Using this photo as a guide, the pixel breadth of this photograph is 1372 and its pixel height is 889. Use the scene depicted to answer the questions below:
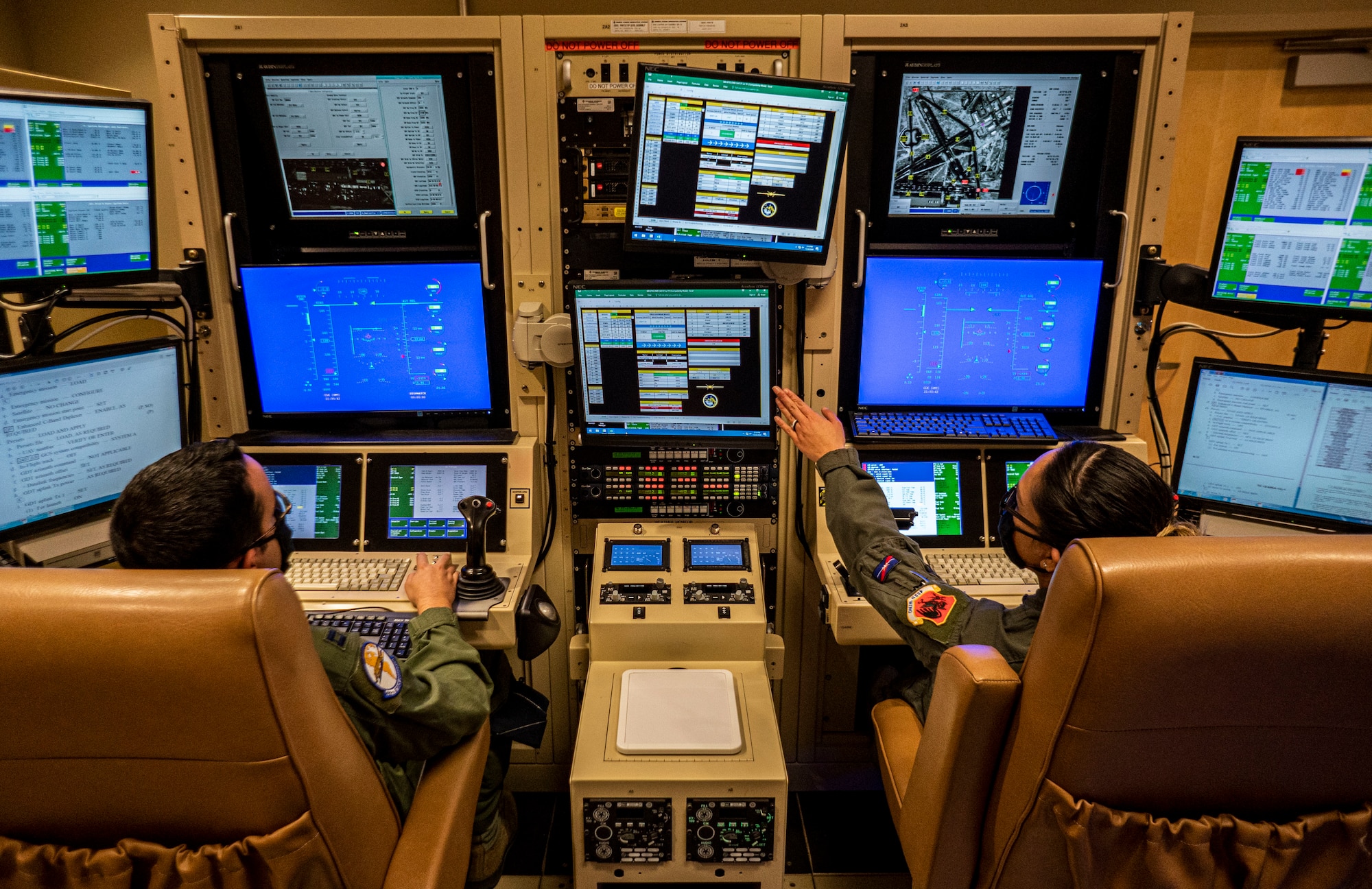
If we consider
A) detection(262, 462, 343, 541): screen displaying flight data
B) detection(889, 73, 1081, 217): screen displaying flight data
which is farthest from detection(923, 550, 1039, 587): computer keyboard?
detection(262, 462, 343, 541): screen displaying flight data

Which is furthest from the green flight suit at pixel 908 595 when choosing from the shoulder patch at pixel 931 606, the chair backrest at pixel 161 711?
the chair backrest at pixel 161 711

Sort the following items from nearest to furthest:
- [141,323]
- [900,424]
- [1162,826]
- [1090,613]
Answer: [1090,613], [1162,826], [900,424], [141,323]

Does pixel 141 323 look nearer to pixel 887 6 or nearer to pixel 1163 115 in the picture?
pixel 887 6

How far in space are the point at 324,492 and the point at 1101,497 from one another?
1850 millimetres

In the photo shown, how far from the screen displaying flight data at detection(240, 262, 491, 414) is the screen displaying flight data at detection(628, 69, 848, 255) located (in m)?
0.57

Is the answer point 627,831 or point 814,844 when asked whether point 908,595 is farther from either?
point 814,844

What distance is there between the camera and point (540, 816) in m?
2.40

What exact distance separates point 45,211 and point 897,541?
1.88 m

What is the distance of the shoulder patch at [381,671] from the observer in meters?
1.24

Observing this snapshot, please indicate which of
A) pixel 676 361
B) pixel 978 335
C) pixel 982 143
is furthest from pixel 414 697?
pixel 982 143

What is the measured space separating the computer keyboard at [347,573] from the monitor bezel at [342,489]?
6 centimetres

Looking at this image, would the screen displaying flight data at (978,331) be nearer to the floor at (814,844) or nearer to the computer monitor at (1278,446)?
the computer monitor at (1278,446)

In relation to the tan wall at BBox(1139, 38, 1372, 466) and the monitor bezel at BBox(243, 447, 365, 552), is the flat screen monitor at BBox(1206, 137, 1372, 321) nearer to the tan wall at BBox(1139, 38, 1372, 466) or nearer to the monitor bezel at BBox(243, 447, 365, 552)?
the tan wall at BBox(1139, 38, 1372, 466)

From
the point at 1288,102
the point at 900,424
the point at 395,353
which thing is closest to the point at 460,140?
the point at 395,353
